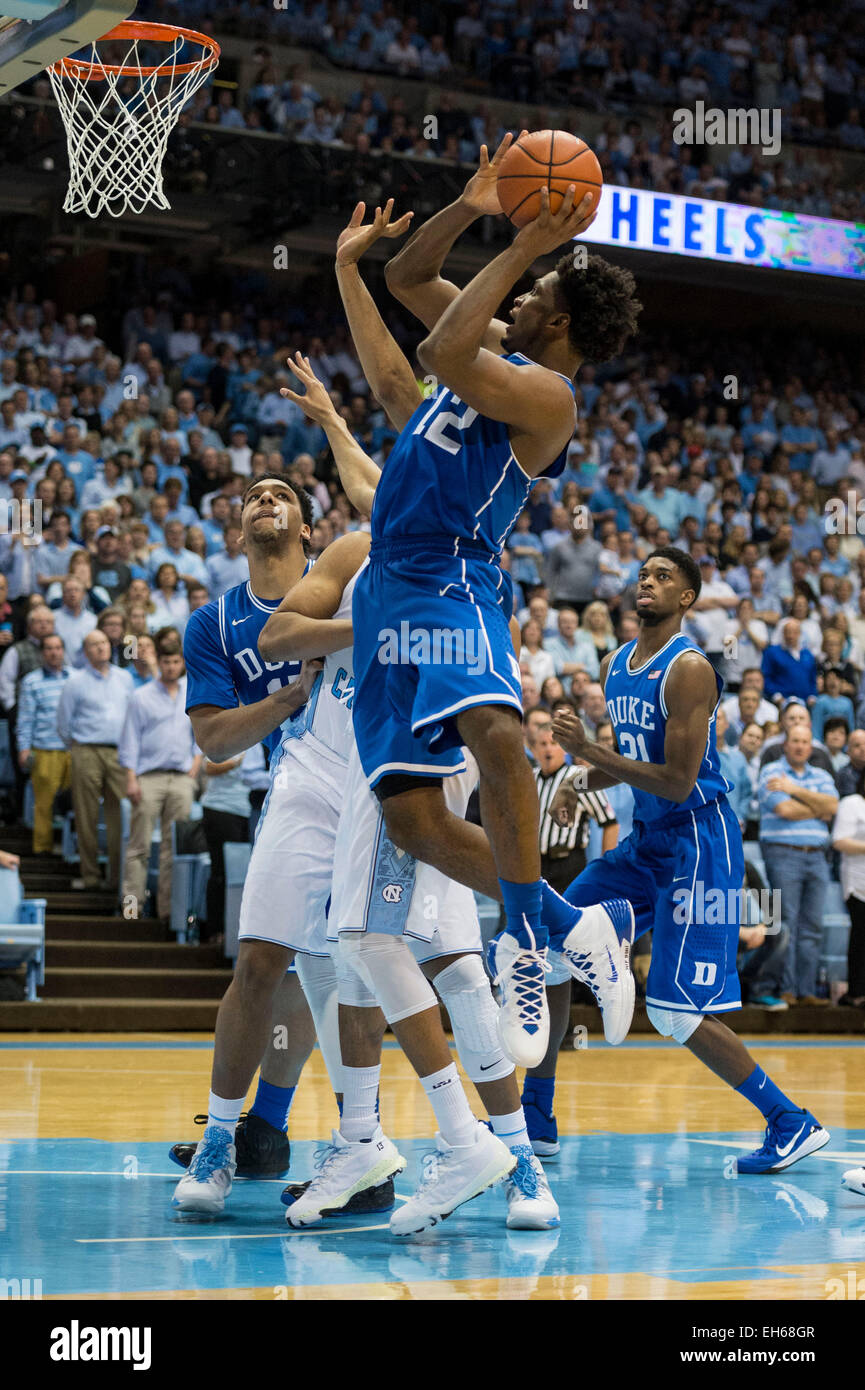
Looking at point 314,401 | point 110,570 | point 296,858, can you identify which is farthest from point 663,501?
point 296,858

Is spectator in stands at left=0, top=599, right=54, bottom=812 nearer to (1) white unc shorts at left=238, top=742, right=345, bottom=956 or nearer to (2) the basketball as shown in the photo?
(1) white unc shorts at left=238, top=742, right=345, bottom=956

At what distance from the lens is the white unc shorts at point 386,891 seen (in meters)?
4.55

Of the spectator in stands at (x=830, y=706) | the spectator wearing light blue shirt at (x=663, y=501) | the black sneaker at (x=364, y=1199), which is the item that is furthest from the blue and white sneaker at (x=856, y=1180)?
the spectator wearing light blue shirt at (x=663, y=501)

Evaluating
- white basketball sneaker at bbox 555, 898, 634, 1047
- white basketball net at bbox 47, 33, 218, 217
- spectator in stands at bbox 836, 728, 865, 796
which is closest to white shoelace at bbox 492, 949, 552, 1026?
white basketball sneaker at bbox 555, 898, 634, 1047

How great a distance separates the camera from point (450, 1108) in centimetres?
442

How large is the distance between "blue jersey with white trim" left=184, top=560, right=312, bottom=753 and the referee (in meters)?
5.48

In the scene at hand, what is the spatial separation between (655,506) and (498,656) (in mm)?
14035

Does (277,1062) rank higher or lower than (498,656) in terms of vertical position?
lower

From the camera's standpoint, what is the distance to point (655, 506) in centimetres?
1806

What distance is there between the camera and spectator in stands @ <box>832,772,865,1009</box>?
1258cm

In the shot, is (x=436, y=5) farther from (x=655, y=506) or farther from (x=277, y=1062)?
(x=277, y=1062)

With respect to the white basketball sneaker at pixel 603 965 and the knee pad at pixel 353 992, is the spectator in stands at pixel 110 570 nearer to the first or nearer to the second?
the white basketball sneaker at pixel 603 965

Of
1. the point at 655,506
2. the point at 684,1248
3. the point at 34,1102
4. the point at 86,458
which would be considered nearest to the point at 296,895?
the point at 684,1248

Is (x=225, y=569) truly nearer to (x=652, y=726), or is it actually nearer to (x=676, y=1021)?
(x=652, y=726)
